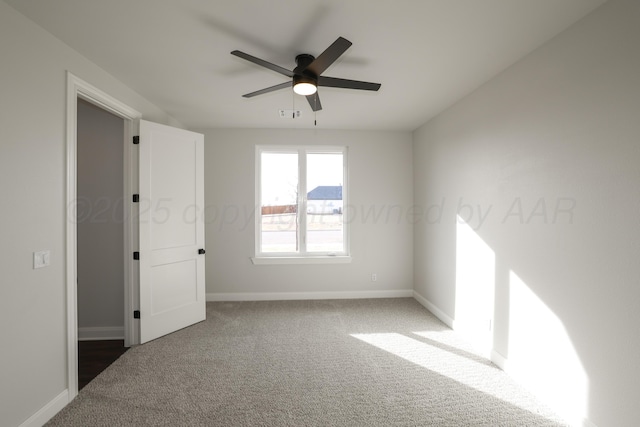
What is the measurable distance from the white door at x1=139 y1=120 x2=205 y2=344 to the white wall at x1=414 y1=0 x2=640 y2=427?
10.4ft

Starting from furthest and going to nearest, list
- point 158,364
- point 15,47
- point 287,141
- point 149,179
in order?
1. point 287,141
2. point 149,179
3. point 158,364
4. point 15,47

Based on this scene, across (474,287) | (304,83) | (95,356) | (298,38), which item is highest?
(298,38)

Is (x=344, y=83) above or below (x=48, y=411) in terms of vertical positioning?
above

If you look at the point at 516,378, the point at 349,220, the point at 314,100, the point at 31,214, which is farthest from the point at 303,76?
the point at 516,378

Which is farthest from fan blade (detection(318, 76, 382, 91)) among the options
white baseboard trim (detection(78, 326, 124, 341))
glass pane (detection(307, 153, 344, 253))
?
white baseboard trim (detection(78, 326, 124, 341))

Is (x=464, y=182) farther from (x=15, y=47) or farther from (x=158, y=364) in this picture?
(x=15, y=47)

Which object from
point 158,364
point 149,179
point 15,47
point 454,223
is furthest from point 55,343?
point 454,223

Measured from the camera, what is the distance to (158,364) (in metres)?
2.73

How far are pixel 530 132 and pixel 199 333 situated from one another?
3767 millimetres

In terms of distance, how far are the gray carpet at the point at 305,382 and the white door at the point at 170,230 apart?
285 mm

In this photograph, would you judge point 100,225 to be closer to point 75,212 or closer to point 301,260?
point 75,212

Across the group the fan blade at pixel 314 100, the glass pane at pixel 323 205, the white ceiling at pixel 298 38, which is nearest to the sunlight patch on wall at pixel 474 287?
the white ceiling at pixel 298 38

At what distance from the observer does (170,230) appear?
3.41m

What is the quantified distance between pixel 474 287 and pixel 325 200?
7.97ft
